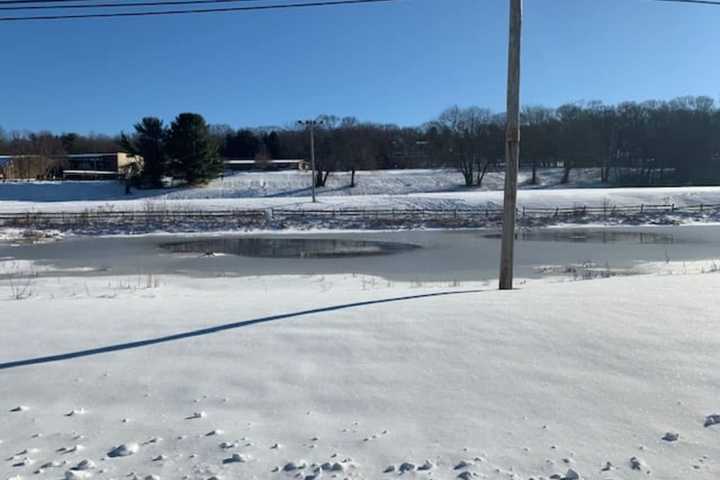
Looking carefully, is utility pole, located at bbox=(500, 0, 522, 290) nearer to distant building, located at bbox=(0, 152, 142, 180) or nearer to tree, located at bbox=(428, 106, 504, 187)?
tree, located at bbox=(428, 106, 504, 187)

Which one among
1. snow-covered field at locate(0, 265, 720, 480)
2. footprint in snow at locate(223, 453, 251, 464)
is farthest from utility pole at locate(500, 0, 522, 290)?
footprint in snow at locate(223, 453, 251, 464)

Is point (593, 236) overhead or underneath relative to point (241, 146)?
underneath

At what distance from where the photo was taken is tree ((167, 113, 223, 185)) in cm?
7225

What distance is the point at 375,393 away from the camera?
5.05 meters

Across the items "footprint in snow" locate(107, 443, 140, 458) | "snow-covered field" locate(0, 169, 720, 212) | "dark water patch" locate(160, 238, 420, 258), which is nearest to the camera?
"footprint in snow" locate(107, 443, 140, 458)

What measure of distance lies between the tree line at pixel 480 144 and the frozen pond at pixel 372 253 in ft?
126

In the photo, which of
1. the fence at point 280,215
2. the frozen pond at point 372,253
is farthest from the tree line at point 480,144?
the frozen pond at point 372,253

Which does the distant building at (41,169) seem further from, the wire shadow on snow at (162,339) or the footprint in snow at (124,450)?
the footprint in snow at (124,450)

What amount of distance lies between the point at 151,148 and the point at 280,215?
30545 mm

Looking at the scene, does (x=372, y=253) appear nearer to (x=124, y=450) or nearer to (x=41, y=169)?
(x=124, y=450)

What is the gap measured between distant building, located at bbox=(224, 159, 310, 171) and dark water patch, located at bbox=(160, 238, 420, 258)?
234ft

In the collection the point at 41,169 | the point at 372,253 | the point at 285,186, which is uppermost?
the point at 41,169

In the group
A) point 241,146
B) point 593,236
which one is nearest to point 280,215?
point 593,236

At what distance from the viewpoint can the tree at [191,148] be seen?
72.2 metres
